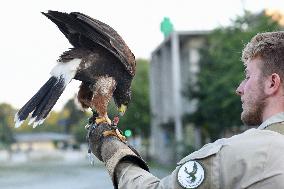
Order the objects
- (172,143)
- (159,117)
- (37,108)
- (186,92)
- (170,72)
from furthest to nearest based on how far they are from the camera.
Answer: (159,117), (170,72), (172,143), (186,92), (37,108)

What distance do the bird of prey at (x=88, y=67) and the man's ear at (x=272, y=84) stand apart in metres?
0.83

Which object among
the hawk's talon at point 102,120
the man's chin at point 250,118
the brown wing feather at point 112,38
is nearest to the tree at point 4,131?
the brown wing feather at point 112,38

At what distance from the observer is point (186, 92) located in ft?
111

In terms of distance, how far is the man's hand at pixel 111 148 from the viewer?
2.30 metres

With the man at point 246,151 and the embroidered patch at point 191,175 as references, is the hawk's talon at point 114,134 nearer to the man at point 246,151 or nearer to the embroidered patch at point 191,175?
the man at point 246,151

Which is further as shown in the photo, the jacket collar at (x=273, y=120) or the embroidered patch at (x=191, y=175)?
the jacket collar at (x=273, y=120)

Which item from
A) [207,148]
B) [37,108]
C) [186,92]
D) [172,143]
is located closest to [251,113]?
[207,148]

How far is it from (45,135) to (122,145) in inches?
5565

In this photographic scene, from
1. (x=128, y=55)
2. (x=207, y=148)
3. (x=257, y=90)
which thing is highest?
(x=128, y=55)

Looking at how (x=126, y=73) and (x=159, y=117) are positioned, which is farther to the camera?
(x=159, y=117)

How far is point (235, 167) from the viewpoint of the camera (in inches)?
78.7

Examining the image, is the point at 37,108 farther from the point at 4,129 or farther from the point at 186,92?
the point at 4,129

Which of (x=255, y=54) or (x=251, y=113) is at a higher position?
(x=255, y=54)

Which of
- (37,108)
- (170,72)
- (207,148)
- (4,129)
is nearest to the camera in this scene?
(207,148)
